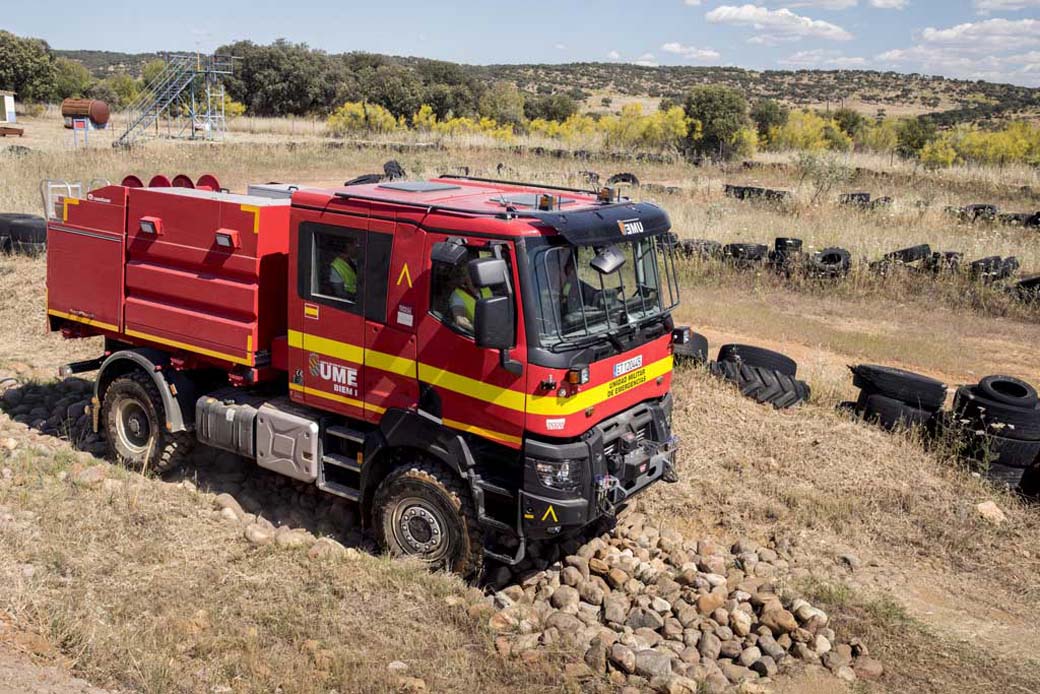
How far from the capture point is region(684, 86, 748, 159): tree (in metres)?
41.1

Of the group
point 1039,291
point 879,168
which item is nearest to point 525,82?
point 879,168

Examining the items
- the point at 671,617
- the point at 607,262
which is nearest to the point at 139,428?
the point at 607,262

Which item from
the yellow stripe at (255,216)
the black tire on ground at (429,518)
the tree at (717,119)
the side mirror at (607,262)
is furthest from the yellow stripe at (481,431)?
the tree at (717,119)

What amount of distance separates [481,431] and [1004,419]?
538 centimetres

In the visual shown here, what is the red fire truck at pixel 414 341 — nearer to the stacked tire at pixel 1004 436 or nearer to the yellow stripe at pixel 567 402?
the yellow stripe at pixel 567 402

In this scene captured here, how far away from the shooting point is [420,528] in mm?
7062

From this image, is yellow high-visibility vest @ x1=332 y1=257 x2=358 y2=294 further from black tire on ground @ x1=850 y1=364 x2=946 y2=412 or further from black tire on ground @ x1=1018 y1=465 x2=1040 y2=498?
black tire on ground @ x1=1018 y1=465 x2=1040 y2=498

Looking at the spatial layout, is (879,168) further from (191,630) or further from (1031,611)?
(191,630)

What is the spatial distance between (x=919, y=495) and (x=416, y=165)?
79.6 feet

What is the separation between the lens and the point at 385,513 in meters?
7.13

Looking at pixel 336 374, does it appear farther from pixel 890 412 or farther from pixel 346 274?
pixel 890 412

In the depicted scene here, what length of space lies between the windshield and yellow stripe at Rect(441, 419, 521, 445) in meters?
0.73

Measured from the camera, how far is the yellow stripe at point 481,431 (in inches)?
252

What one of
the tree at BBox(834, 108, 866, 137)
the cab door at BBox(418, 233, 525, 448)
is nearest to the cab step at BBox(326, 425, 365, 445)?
the cab door at BBox(418, 233, 525, 448)
